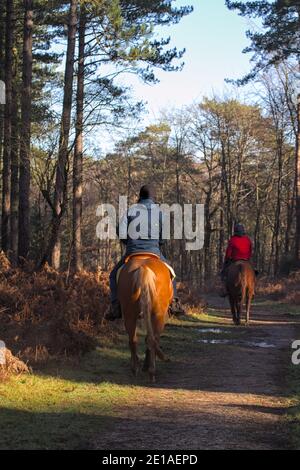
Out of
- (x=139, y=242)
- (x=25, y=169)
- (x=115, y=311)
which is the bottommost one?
(x=115, y=311)

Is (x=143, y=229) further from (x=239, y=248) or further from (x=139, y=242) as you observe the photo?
(x=239, y=248)

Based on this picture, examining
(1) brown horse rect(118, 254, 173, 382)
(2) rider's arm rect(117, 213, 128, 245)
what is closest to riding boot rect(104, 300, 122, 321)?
(1) brown horse rect(118, 254, 173, 382)

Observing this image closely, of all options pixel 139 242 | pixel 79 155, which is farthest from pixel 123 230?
pixel 79 155

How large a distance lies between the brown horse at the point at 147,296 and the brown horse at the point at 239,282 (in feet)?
21.1

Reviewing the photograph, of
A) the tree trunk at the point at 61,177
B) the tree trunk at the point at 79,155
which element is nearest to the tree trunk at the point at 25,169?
the tree trunk at the point at 61,177

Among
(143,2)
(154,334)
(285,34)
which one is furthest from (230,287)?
(285,34)

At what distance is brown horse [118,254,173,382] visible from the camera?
26.4 feet

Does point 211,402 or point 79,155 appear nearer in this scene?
point 211,402

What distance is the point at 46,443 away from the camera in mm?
5234

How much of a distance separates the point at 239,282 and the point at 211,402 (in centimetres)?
785

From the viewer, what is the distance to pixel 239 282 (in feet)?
48.2

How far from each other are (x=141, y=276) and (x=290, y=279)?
21.5m

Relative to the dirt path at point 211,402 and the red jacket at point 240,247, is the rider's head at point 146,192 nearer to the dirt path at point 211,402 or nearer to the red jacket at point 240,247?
the dirt path at point 211,402

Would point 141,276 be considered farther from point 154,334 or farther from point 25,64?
point 25,64
